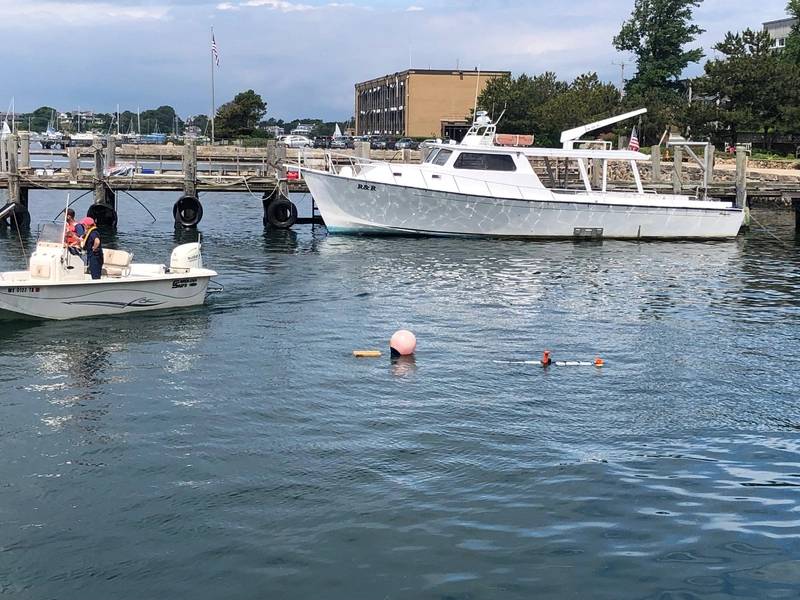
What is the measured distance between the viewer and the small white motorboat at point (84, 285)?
17.9 meters

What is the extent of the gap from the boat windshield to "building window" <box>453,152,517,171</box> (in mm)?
16752


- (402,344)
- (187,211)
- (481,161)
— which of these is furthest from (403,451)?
(187,211)

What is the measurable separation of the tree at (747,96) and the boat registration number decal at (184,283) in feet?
156

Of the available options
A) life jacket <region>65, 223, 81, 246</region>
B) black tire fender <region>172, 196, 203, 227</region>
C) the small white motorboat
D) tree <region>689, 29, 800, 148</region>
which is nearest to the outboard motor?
the small white motorboat

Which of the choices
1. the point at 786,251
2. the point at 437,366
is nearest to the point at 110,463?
the point at 437,366

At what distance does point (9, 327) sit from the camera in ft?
58.7

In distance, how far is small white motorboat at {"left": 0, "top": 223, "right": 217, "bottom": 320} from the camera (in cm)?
1792

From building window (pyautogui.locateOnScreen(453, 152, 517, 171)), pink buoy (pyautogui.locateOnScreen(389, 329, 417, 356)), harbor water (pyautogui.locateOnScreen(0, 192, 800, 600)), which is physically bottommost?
harbor water (pyautogui.locateOnScreen(0, 192, 800, 600))

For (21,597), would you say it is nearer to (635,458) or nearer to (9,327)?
(635,458)

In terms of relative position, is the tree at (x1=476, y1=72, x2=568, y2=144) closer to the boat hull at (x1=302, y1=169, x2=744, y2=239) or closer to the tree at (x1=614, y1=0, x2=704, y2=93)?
the tree at (x1=614, y1=0, x2=704, y2=93)

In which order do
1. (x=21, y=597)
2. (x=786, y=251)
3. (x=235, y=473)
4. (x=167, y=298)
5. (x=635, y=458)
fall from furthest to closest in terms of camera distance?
1. (x=786, y=251)
2. (x=167, y=298)
3. (x=635, y=458)
4. (x=235, y=473)
5. (x=21, y=597)

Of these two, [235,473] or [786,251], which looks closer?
[235,473]

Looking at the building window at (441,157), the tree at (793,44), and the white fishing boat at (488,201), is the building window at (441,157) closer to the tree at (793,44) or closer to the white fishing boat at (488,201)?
the white fishing boat at (488,201)

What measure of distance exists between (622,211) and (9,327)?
871 inches
